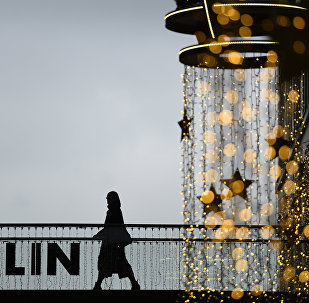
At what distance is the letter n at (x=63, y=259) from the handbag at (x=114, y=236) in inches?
20.5

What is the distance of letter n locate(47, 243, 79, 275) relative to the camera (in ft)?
73.8

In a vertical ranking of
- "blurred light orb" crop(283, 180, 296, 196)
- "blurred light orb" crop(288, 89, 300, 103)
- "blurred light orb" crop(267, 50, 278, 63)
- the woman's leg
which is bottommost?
the woman's leg

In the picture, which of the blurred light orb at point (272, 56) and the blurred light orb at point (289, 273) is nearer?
the blurred light orb at point (272, 56)

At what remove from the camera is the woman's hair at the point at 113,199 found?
71.1 feet

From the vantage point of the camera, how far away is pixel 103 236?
2259 centimetres

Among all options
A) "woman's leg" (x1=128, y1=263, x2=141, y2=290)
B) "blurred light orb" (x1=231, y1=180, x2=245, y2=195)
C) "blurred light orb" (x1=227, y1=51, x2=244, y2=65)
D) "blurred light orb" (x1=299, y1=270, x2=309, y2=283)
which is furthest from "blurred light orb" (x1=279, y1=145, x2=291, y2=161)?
"woman's leg" (x1=128, y1=263, x2=141, y2=290)

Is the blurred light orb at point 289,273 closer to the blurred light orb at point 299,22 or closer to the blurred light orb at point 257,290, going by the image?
the blurred light orb at point 257,290

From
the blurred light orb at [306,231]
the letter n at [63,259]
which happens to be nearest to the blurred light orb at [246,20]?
the blurred light orb at [306,231]

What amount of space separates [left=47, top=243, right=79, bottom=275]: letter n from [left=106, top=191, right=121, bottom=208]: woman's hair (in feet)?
3.79

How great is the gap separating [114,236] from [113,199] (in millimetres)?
1092

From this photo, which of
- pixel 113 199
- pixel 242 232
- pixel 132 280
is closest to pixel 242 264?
pixel 242 232

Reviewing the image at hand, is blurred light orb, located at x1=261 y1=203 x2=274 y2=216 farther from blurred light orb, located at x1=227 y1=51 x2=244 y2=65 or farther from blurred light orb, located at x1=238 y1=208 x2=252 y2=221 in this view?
blurred light orb, located at x1=227 y1=51 x2=244 y2=65

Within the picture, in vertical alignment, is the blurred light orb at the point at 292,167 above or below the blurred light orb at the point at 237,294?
above

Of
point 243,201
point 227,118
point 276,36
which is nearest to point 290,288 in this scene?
point 243,201
